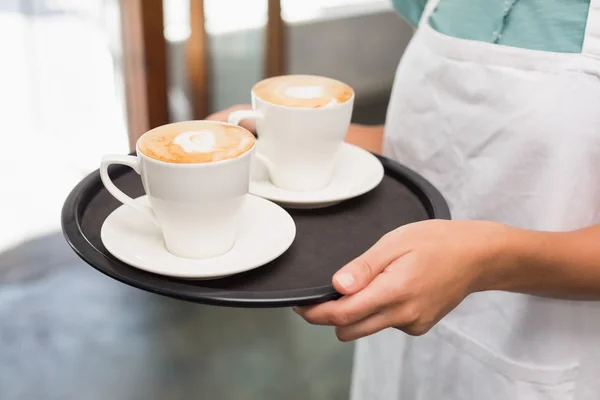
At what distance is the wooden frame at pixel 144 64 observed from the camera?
204cm

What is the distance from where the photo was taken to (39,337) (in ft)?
6.48

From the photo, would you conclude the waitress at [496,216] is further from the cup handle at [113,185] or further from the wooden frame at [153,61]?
the wooden frame at [153,61]

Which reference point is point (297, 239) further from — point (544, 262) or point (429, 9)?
point (429, 9)

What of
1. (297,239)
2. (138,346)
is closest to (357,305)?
(297,239)

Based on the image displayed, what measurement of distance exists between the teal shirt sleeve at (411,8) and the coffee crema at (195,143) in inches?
18.5

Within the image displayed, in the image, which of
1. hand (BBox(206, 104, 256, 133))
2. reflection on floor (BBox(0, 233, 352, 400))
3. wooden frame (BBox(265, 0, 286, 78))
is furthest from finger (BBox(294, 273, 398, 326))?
wooden frame (BBox(265, 0, 286, 78))

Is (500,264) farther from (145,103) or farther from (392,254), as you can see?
(145,103)

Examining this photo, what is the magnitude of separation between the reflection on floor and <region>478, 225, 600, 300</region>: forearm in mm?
1231

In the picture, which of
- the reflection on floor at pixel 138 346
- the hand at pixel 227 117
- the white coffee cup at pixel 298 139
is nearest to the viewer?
the white coffee cup at pixel 298 139

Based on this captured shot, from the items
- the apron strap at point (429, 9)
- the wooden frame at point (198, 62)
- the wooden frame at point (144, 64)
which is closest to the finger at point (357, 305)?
the apron strap at point (429, 9)

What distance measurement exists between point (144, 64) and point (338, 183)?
4.77 feet

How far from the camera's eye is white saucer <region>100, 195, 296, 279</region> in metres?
0.63

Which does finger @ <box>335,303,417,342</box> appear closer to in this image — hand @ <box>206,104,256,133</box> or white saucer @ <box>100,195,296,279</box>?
white saucer @ <box>100,195,296,279</box>

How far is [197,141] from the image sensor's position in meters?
0.65
